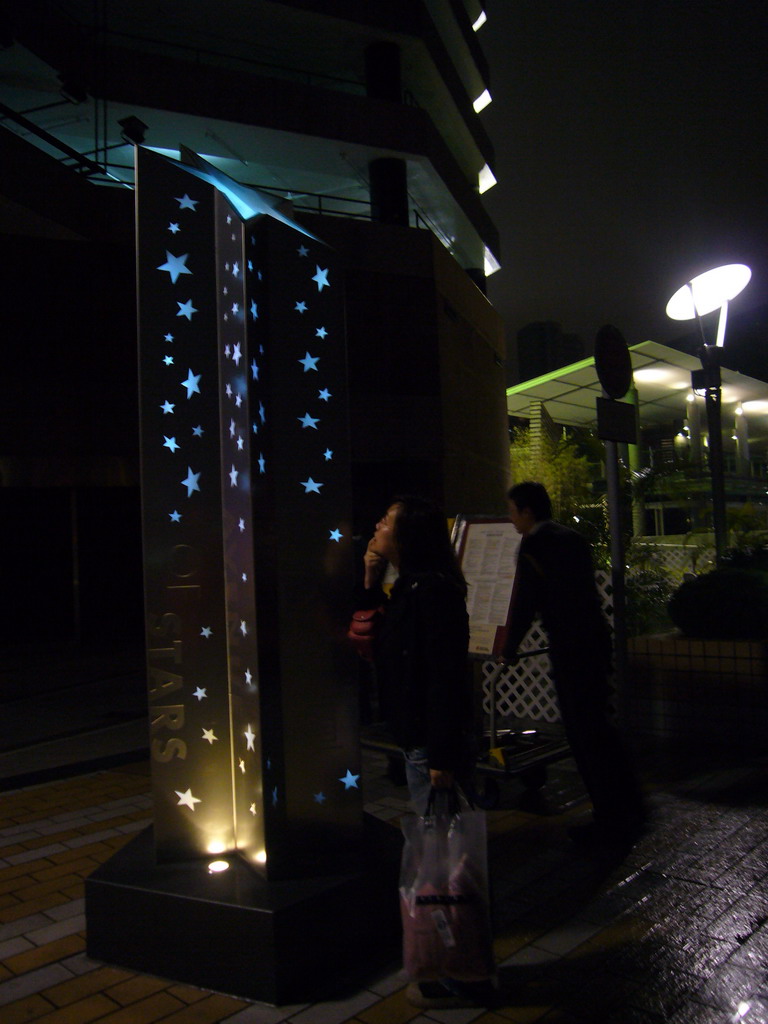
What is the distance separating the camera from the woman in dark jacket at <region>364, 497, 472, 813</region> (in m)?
2.82

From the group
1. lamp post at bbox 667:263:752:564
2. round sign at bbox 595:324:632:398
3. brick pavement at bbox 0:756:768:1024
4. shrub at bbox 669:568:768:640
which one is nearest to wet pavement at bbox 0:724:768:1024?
brick pavement at bbox 0:756:768:1024

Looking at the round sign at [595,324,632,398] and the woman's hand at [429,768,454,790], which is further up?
the round sign at [595,324,632,398]

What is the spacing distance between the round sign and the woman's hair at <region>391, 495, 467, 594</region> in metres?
2.94

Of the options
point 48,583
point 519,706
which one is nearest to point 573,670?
point 519,706

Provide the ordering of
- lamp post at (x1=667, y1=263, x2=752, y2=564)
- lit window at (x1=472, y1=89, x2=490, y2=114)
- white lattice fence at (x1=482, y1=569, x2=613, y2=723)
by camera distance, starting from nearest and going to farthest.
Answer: white lattice fence at (x1=482, y1=569, x2=613, y2=723), lamp post at (x1=667, y1=263, x2=752, y2=564), lit window at (x1=472, y1=89, x2=490, y2=114)

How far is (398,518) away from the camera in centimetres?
312

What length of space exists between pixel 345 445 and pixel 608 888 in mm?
2331

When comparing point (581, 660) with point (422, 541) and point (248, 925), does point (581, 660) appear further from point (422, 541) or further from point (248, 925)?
point (248, 925)

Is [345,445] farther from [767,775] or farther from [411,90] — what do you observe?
[411,90]

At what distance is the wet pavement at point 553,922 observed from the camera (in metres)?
2.72

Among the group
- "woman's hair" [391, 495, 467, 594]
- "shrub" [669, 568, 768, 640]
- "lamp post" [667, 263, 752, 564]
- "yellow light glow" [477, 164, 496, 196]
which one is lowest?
"shrub" [669, 568, 768, 640]

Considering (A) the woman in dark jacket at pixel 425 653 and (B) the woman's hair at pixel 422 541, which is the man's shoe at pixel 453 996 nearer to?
(A) the woman in dark jacket at pixel 425 653

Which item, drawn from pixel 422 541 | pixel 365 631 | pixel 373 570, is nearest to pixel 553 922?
pixel 365 631

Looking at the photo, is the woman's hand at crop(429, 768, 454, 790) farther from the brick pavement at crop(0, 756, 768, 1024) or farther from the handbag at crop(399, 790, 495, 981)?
the brick pavement at crop(0, 756, 768, 1024)
